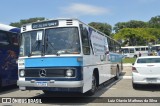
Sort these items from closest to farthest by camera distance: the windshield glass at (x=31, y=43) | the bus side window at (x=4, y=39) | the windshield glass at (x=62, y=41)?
1. the windshield glass at (x=62, y=41)
2. the windshield glass at (x=31, y=43)
3. the bus side window at (x=4, y=39)

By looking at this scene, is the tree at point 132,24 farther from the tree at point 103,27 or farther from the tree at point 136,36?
the tree at point 136,36

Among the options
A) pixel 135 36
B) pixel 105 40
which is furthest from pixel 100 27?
pixel 105 40

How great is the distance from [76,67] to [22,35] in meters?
2.72

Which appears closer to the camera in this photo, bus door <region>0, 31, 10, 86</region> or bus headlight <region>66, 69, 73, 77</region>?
bus headlight <region>66, 69, 73, 77</region>

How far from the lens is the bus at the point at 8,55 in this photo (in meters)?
13.7

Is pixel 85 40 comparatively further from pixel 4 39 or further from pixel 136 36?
pixel 136 36

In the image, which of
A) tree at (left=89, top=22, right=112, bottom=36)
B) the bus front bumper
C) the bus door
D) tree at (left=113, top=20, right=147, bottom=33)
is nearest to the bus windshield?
the bus front bumper

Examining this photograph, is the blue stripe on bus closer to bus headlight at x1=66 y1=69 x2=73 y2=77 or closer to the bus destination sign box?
bus headlight at x1=66 y1=69 x2=73 y2=77

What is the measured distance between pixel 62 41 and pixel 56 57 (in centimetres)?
61

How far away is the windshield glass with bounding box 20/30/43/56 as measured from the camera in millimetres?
10695

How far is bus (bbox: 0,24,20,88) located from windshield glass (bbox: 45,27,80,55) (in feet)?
12.8

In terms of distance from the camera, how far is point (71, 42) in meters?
10.3

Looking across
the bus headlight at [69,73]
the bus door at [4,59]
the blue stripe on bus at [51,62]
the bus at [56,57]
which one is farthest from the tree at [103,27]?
the bus headlight at [69,73]

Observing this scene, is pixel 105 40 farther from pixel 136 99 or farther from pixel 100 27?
pixel 100 27
